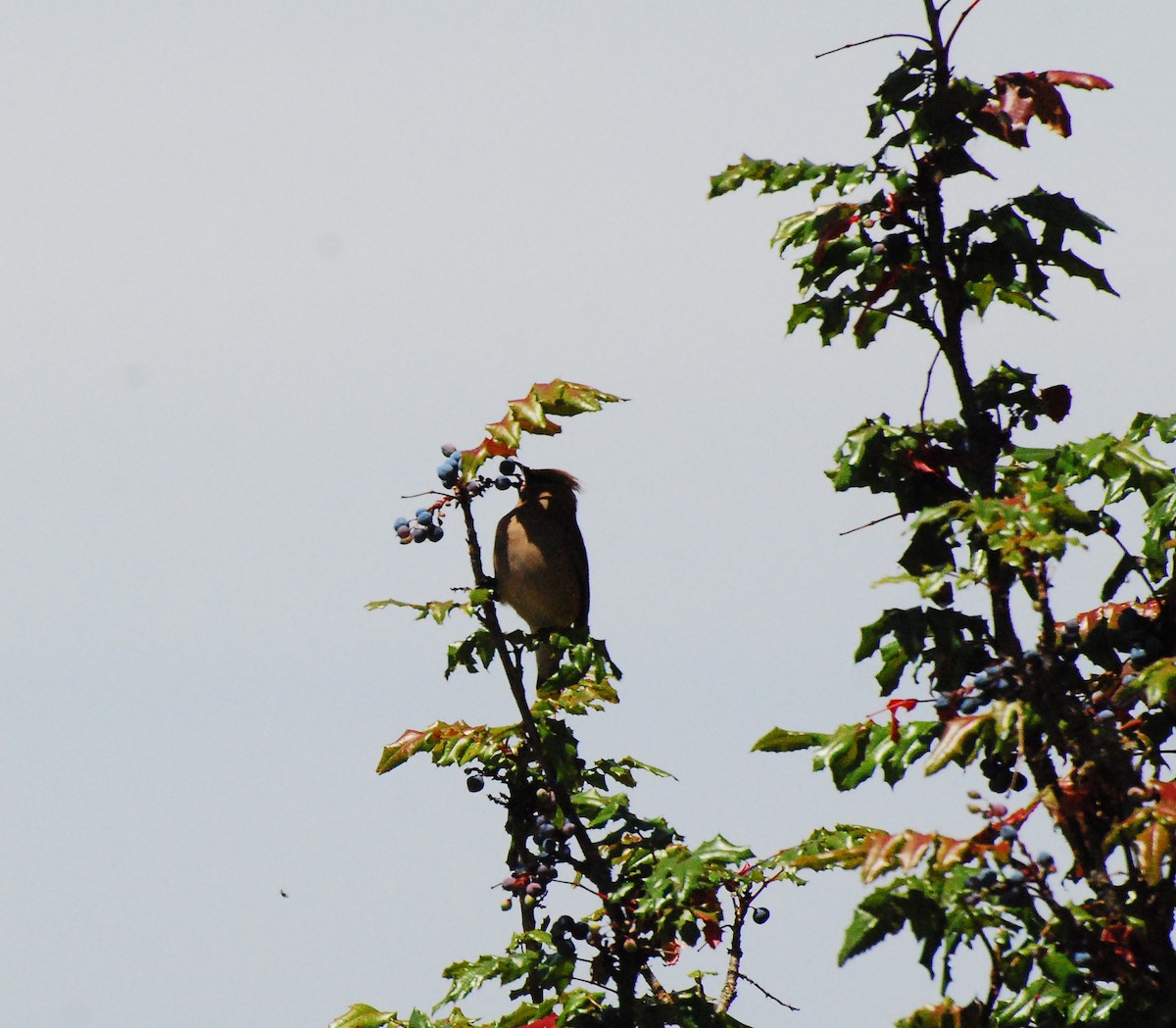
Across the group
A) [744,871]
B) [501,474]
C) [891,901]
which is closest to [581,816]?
[744,871]

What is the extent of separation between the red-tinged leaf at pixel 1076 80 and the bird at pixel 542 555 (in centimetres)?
364

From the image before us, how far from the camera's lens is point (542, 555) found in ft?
26.3

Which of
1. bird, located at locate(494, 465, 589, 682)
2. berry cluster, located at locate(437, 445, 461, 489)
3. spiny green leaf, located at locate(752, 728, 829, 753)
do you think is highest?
bird, located at locate(494, 465, 589, 682)

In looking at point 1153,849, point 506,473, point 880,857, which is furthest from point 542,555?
point 1153,849

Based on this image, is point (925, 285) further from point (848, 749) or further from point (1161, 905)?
point (1161, 905)

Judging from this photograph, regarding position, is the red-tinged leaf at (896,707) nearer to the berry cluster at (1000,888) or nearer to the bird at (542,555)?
the berry cluster at (1000,888)

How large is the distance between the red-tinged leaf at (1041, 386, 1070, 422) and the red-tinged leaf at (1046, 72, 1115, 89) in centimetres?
89

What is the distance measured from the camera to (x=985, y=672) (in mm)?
4184

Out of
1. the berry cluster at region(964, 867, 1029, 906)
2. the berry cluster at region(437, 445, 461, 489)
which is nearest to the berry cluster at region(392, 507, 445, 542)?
the berry cluster at region(437, 445, 461, 489)

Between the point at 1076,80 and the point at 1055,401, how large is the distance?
37.0 inches

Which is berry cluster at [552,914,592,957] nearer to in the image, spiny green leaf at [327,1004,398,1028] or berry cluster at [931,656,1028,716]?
spiny green leaf at [327,1004,398,1028]

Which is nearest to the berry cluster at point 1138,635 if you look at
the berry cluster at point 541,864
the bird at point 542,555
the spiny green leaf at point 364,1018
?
the berry cluster at point 541,864

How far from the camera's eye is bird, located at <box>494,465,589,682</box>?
802cm

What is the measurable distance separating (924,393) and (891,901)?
164cm
